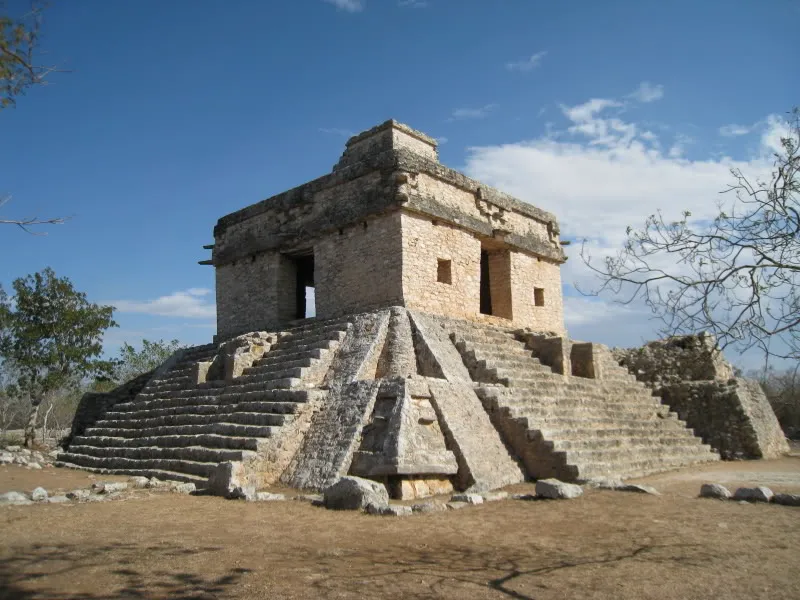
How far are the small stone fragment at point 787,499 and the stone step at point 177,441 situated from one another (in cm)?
636

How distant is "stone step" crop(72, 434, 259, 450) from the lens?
8.91 meters

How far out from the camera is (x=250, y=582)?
413cm

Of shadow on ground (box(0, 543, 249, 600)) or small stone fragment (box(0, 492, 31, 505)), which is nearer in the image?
shadow on ground (box(0, 543, 249, 600))

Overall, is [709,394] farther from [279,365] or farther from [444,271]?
[279,365]

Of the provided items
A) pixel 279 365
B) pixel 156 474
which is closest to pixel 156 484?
pixel 156 474

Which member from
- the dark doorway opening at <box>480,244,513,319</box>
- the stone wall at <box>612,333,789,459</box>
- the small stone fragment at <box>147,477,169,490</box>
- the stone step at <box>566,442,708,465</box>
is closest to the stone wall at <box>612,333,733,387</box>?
the stone wall at <box>612,333,789,459</box>

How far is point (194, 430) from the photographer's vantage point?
10.1 meters

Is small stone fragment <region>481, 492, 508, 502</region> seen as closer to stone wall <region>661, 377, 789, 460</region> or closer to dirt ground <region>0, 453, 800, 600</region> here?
dirt ground <region>0, 453, 800, 600</region>

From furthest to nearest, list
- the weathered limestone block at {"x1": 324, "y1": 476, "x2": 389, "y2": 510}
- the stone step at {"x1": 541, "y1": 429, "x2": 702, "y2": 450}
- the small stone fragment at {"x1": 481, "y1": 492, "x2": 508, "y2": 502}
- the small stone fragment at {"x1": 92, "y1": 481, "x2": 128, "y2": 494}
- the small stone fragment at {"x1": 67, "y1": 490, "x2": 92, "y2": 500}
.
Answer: the stone step at {"x1": 541, "y1": 429, "x2": 702, "y2": 450} → the small stone fragment at {"x1": 92, "y1": 481, "x2": 128, "y2": 494} → the small stone fragment at {"x1": 67, "y1": 490, "x2": 92, "y2": 500} → the small stone fragment at {"x1": 481, "y1": 492, "x2": 508, "y2": 502} → the weathered limestone block at {"x1": 324, "y1": 476, "x2": 389, "y2": 510}

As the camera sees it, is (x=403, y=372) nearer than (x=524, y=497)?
No

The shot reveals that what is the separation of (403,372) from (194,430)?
11.6 ft

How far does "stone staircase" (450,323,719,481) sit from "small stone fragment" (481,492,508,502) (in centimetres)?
131

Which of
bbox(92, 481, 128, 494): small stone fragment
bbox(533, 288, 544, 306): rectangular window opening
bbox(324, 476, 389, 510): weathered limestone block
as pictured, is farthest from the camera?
bbox(533, 288, 544, 306): rectangular window opening

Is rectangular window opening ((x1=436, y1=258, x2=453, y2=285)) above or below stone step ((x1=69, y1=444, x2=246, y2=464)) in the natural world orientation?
above
